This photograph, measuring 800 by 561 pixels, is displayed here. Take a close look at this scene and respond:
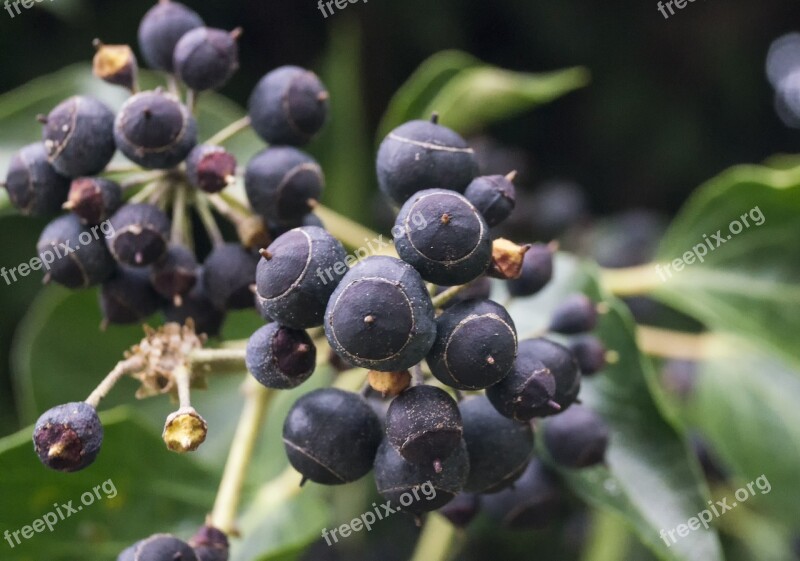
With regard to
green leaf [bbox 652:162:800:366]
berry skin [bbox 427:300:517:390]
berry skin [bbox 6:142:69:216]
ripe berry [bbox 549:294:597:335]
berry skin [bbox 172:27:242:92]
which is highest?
berry skin [bbox 172:27:242:92]

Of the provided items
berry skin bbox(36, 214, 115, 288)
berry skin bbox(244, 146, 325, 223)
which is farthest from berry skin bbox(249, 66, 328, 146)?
berry skin bbox(36, 214, 115, 288)

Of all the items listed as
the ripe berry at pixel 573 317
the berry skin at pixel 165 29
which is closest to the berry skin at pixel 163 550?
the ripe berry at pixel 573 317

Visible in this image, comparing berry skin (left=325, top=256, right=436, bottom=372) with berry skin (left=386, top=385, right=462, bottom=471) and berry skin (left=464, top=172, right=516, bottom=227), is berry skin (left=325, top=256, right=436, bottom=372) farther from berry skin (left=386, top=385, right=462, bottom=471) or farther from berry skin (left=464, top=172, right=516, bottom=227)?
berry skin (left=464, top=172, right=516, bottom=227)

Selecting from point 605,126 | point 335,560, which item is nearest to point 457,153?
point 335,560

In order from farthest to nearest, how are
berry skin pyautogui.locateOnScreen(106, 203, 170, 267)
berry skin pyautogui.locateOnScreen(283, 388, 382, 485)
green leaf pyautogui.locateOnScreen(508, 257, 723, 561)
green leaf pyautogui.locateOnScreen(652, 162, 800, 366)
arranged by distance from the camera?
green leaf pyautogui.locateOnScreen(652, 162, 800, 366) < green leaf pyautogui.locateOnScreen(508, 257, 723, 561) < berry skin pyautogui.locateOnScreen(106, 203, 170, 267) < berry skin pyautogui.locateOnScreen(283, 388, 382, 485)

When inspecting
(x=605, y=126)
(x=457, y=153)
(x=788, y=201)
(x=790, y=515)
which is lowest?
(x=790, y=515)

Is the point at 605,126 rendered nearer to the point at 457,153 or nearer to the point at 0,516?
the point at 457,153

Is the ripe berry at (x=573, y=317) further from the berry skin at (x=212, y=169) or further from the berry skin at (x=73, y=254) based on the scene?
the berry skin at (x=73, y=254)
